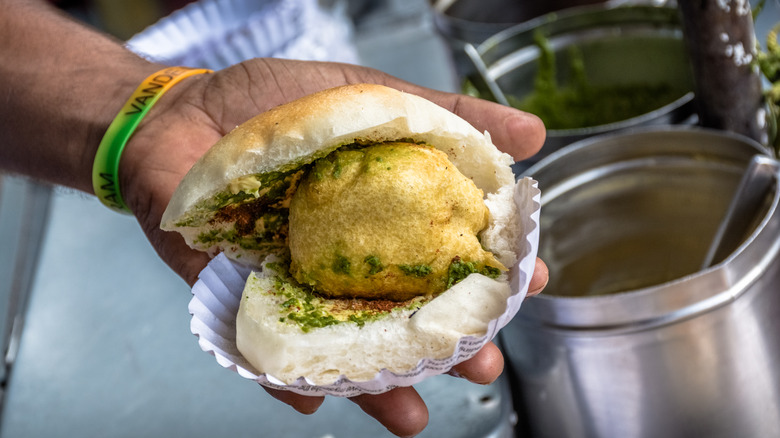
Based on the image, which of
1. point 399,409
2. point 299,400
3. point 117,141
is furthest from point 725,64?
point 117,141

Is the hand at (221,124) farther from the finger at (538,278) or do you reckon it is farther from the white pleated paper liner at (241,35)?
the white pleated paper liner at (241,35)

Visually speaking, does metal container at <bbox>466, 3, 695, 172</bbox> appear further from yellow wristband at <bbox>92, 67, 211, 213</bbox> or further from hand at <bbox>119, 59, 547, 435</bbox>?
yellow wristband at <bbox>92, 67, 211, 213</bbox>

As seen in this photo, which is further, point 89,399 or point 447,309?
point 89,399

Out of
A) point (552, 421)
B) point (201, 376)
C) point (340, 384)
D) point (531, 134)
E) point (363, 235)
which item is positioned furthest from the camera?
point (201, 376)

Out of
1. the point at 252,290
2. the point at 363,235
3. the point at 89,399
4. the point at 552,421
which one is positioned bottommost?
the point at 89,399

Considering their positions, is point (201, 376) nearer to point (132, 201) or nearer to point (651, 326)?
point (132, 201)

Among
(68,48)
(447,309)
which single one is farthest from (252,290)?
(68,48)
